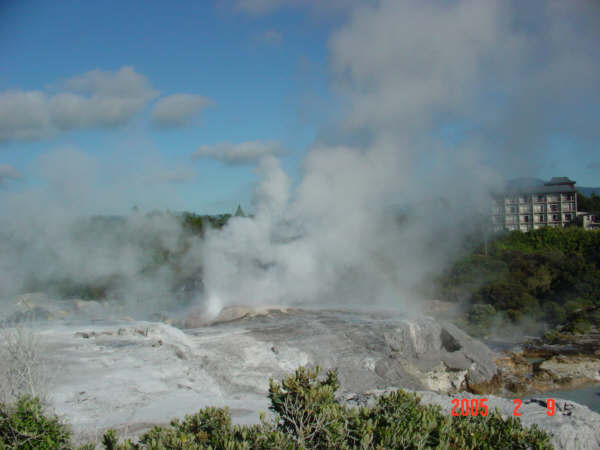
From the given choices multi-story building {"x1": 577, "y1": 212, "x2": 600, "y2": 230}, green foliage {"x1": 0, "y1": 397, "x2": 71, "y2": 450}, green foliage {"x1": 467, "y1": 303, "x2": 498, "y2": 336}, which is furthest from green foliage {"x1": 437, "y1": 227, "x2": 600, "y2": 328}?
green foliage {"x1": 0, "y1": 397, "x2": 71, "y2": 450}

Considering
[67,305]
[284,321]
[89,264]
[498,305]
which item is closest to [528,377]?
[284,321]

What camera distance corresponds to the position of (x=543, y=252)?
32.6 meters

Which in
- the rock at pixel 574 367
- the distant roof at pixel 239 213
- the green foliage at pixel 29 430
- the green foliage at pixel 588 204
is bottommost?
the rock at pixel 574 367

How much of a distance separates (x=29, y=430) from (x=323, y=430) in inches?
110

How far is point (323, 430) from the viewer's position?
4.63m

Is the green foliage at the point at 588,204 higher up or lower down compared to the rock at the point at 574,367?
higher up

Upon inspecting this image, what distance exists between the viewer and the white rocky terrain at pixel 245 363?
27.6 feet

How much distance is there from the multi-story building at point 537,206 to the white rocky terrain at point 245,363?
3234 centimetres

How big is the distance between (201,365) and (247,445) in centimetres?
697

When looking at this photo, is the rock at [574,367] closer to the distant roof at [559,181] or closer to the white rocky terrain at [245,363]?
the white rocky terrain at [245,363]

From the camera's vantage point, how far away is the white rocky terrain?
8406mm

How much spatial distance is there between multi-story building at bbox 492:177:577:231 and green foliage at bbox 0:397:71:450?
4445 centimetres
